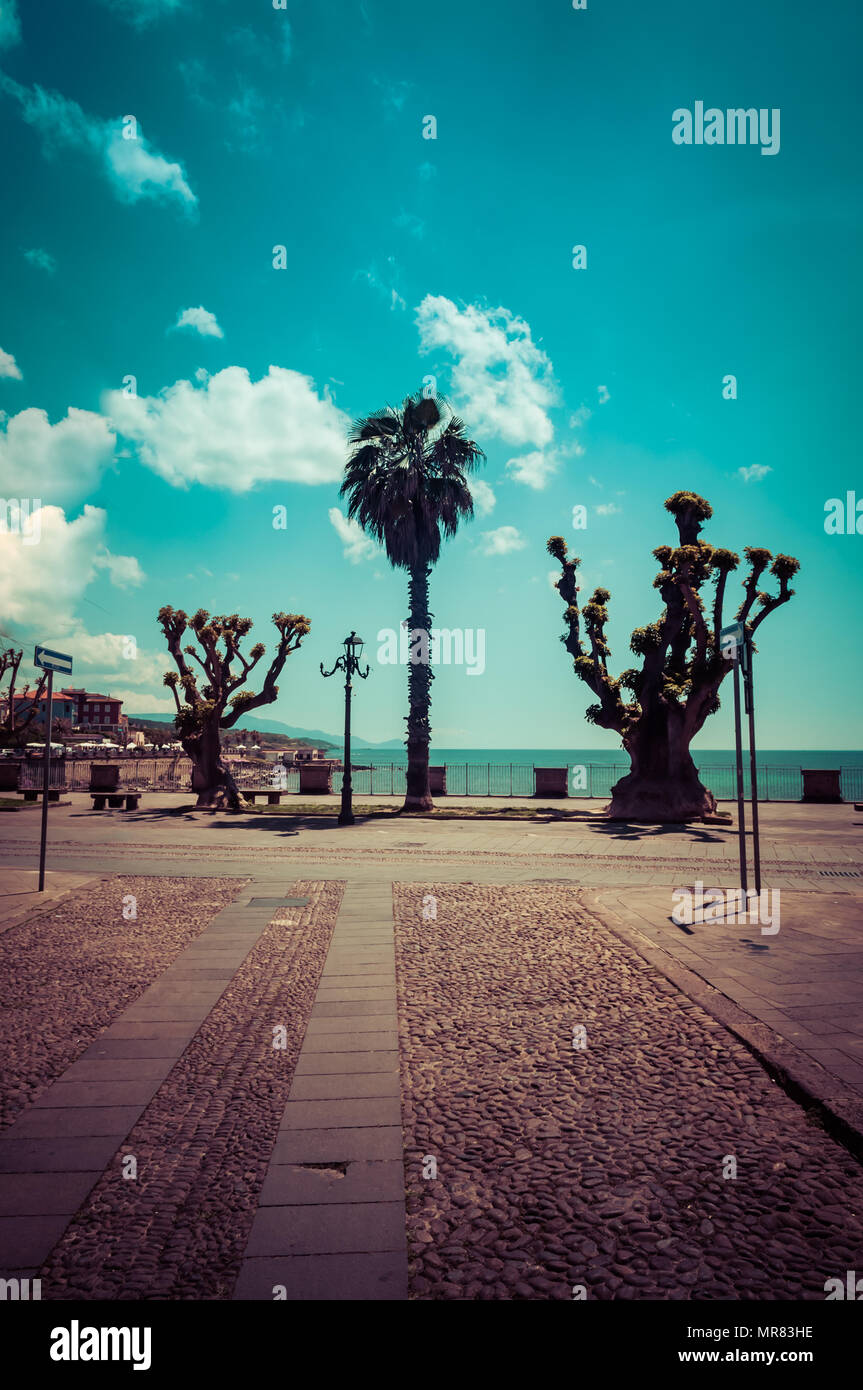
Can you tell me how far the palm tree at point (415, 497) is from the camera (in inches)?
920

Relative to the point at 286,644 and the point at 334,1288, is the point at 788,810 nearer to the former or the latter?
the point at 286,644

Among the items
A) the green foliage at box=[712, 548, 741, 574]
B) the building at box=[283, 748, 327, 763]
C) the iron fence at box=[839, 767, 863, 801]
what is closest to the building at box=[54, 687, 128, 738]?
the building at box=[283, 748, 327, 763]

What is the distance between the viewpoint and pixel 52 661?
9.11 meters

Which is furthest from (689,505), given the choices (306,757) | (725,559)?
(306,757)

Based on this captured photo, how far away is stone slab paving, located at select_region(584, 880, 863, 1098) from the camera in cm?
446

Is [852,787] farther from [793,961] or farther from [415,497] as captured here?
[793,961]

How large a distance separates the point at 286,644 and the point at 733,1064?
20.9 metres

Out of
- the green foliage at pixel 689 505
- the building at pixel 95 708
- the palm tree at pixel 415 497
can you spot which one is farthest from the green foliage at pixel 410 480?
the building at pixel 95 708

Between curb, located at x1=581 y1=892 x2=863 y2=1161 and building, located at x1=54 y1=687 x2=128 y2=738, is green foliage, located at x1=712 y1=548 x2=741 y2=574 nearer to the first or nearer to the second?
curb, located at x1=581 y1=892 x2=863 y2=1161

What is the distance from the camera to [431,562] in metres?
24.2

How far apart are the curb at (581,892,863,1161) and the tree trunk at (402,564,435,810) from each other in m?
17.0

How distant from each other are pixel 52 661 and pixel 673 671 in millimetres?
16939

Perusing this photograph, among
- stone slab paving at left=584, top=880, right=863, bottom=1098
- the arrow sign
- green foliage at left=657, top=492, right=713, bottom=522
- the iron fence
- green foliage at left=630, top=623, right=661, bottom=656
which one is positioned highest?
green foliage at left=657, top=492, right=713, bottom=522
